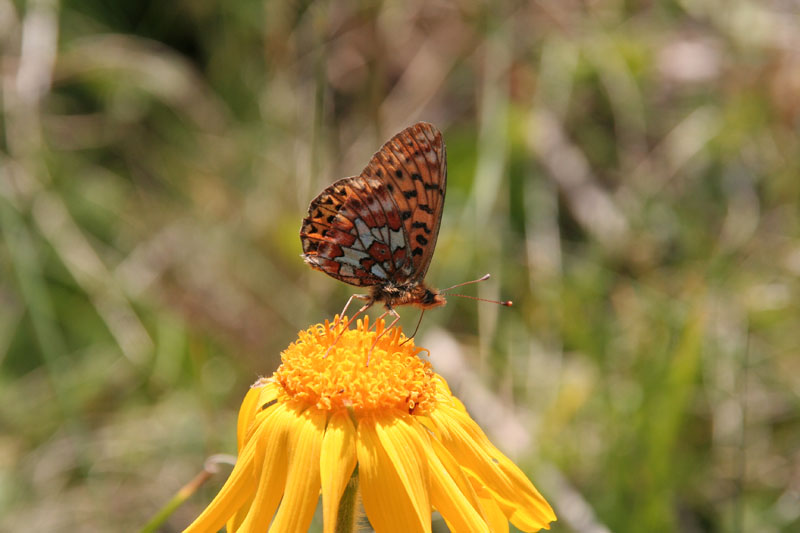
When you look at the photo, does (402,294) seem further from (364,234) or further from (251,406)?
(251,406)

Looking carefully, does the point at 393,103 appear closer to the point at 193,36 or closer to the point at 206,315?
the point at 193,36

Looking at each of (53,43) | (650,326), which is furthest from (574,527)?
(53,43)

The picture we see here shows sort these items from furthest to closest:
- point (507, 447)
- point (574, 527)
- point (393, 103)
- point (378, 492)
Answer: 1. point (393, 103)
2. point (507, 447)
3. point (574, 527)
4. point (378, 492)

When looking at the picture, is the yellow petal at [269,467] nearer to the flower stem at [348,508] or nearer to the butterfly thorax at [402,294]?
the flower stem at [348,508]

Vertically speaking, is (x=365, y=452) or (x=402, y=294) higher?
(x=402, y=294)

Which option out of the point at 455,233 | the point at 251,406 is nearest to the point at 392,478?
the point at 251,406

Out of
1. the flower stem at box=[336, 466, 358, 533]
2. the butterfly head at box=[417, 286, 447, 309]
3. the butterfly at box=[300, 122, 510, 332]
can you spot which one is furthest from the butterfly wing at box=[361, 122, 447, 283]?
the flower stem at box=[336, 466, 358, 533]

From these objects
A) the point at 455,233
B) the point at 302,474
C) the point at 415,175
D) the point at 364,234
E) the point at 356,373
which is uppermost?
the point at 415,175
